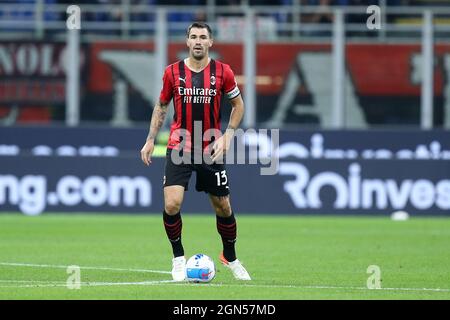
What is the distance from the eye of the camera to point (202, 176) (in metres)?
10.6

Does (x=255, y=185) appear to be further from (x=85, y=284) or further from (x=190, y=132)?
(x=85, y=284)

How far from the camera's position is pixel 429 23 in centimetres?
2080

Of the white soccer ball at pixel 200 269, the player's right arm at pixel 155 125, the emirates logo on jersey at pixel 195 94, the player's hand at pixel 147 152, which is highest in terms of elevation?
the emirates logo on jersey at pixel 195 94

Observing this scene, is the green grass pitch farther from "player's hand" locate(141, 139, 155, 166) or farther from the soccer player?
"player's hand" locate(141, 139, 155, 166)

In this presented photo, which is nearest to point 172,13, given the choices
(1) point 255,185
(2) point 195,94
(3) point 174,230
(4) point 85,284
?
(1) point 255,185

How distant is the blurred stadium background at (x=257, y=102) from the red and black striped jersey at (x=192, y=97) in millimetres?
8853

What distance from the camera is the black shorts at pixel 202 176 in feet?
34.7

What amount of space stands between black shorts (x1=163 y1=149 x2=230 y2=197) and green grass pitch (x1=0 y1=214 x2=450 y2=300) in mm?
825

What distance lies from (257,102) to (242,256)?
9680 mm

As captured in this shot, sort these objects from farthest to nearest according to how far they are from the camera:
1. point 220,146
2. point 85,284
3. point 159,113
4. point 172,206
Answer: point 159,113 < point 172,206 < point 220,146 < point 85,284

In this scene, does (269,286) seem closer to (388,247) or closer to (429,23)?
(388,247)

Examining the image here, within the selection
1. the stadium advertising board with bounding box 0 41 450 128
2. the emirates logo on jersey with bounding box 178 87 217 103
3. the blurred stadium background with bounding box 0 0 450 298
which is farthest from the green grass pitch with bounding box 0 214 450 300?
the stadium advertising board with bounding box 0 41 450 128

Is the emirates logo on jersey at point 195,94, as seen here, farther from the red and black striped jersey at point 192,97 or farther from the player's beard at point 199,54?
the player's beard at point 199,54

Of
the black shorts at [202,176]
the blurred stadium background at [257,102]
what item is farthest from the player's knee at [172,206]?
the blurred stadium background at [257,102]
